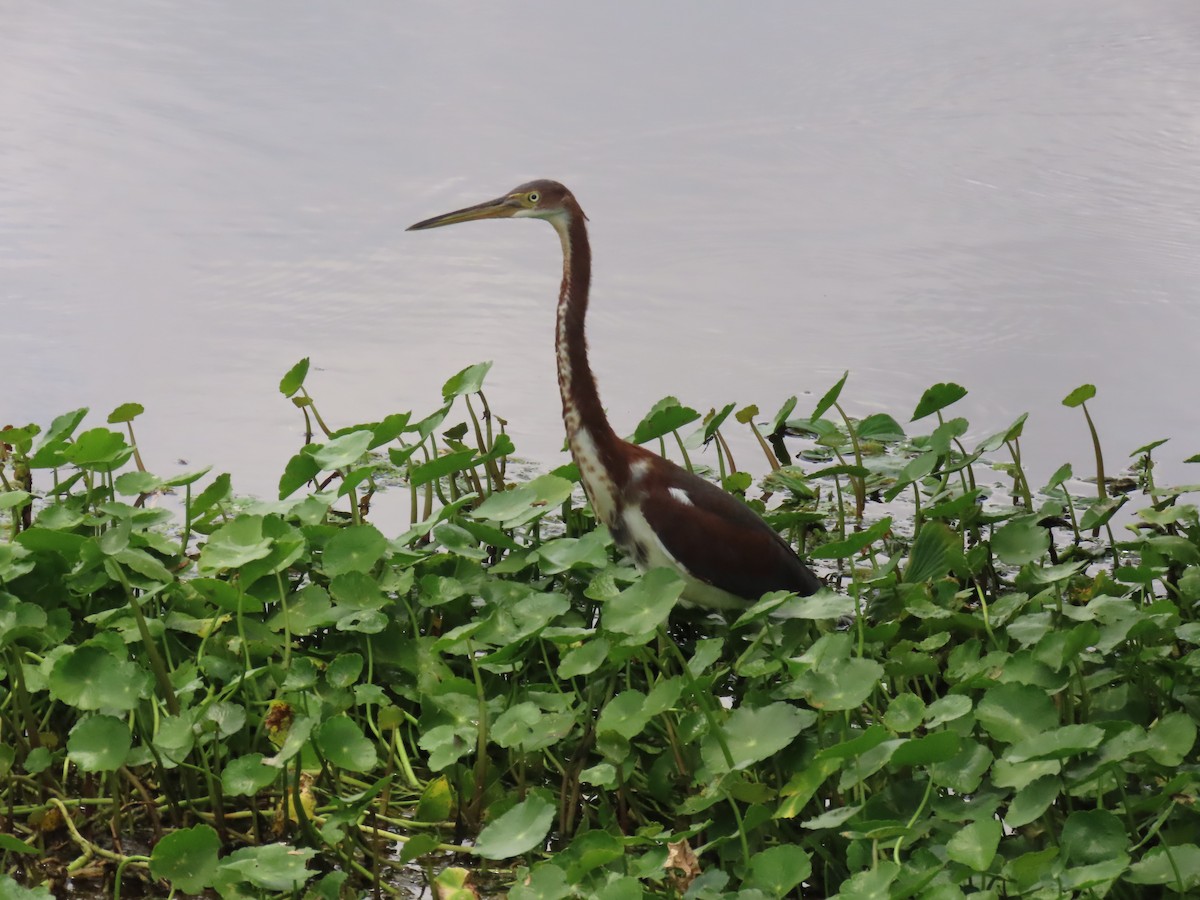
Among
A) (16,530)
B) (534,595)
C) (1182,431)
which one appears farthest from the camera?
(1182,431)

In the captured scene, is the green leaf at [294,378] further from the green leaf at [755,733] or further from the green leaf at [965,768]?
the green leaf at [965,768]

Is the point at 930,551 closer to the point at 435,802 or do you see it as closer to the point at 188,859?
the point at 435,802

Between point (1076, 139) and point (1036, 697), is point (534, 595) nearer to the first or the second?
point (1036, 697)

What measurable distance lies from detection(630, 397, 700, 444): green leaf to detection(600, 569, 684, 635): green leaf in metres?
0.68

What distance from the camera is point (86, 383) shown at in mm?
3797

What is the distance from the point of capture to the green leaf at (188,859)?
193 cm

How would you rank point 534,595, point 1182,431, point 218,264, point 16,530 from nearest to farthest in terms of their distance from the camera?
point 534,595 → point 16,530 → point 1182,431 → point 218,264

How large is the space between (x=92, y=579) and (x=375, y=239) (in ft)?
7.41

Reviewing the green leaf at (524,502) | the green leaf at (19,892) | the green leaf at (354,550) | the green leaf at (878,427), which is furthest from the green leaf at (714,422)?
the green leaf at (19,892)

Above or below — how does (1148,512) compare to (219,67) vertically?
below

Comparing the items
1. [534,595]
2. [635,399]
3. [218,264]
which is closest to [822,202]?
[635,399]

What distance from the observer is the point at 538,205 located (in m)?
2.83

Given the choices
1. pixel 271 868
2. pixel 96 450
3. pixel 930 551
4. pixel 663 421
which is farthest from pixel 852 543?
pixel 96 450

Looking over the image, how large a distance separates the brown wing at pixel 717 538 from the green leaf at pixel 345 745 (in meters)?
0.67
